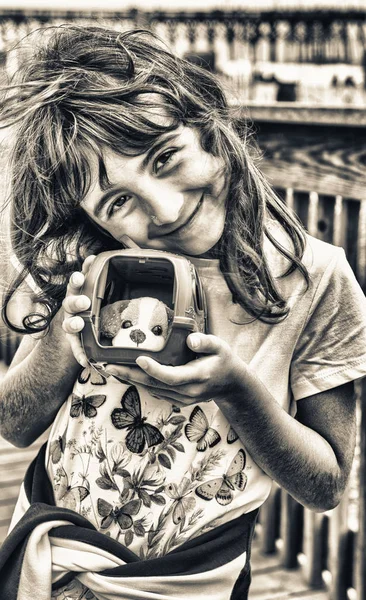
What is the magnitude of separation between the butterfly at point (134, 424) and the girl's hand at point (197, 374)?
0.09 meters

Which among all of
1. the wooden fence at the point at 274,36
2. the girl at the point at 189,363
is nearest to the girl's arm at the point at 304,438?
the girl at the point at 189,363

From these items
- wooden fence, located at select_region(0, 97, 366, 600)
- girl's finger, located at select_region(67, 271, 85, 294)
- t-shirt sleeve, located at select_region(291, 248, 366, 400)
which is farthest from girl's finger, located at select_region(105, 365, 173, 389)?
wooden fence, located at select_region(0, 97, 366, 600)

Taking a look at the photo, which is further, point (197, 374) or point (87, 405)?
point (87, 405)

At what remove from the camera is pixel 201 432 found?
1117mm

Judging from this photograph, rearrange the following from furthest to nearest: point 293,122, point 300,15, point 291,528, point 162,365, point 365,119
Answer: point 300,15
point 291,528
point 293,122
point 365,119
point 162,365

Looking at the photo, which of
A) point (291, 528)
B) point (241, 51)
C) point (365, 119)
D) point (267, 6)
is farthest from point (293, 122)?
point (267, 6)

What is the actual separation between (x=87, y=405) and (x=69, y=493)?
122 mm

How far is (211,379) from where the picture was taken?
100 centimetres

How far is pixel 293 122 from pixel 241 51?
651 cm

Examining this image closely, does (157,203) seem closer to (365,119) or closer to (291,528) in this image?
(365,119)

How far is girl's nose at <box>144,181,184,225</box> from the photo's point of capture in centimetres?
102

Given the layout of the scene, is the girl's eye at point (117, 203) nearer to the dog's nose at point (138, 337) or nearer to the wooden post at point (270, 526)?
the dog's nose at point (138, 337)

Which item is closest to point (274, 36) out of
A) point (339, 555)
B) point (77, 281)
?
point (339, 555)

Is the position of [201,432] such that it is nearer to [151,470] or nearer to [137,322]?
[151,470]
